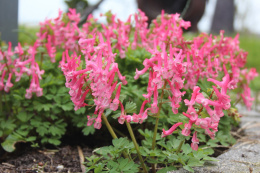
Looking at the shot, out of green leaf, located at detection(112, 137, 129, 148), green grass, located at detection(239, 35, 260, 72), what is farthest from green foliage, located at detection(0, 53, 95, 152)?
green grass, located at detection(239, 35, 260, 72)

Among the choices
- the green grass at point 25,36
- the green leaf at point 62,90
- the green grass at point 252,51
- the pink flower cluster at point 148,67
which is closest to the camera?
the pink flower cluster at point 148,67

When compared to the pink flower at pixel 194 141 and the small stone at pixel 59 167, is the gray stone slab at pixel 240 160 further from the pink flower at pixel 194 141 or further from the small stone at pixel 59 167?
the small stone at pixel 59 167

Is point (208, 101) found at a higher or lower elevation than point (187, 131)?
higher

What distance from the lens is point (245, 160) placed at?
1.68 meters

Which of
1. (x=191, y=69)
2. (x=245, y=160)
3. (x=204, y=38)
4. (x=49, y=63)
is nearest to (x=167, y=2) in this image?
(x=204, y=38)

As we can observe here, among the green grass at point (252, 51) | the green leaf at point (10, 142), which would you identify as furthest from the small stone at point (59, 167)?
the green grass at point (252, 51)

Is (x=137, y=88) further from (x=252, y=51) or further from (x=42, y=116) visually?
(x=252, y=51)

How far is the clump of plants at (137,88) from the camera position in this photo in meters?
1.28

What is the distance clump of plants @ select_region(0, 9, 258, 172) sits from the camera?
1.28 meters

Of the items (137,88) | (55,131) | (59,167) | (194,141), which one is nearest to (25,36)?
(55,131)

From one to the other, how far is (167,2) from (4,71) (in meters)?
Answer: 3.01

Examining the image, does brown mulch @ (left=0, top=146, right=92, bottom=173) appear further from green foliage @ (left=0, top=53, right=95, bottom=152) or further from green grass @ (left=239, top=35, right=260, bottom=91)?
green grass @ (left=239, top=35, right=260, bottom=91)

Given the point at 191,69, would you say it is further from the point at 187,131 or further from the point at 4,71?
the point at 4,71

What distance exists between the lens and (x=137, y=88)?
209 cm
